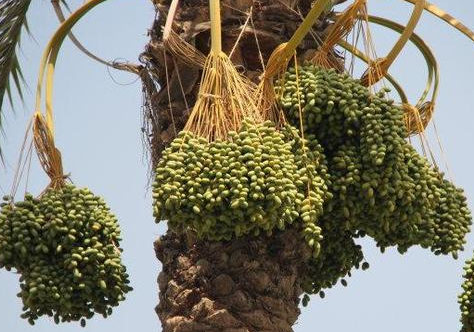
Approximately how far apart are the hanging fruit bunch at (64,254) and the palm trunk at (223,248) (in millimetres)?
394

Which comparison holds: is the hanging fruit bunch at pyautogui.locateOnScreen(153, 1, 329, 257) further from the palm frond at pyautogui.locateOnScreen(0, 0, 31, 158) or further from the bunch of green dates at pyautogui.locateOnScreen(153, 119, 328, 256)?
the palm frond at pyautogui.locateOnScreen(0, 0, 31, 158)

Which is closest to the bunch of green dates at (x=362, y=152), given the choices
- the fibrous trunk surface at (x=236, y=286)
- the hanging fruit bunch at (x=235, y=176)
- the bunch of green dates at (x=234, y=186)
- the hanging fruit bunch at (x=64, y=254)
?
the hanging fruit bunch at (x=235, y=176)

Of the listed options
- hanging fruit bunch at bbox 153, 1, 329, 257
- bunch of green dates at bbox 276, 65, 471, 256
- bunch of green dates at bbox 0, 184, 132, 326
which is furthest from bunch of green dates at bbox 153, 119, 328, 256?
bunch of green dates at bbox 0, 184, 132, 326

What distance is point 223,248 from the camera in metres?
9.27

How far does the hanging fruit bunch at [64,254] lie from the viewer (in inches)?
363

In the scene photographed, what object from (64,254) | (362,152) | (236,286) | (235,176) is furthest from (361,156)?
(64,254)

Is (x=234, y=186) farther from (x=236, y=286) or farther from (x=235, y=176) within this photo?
(x=236, y=286)

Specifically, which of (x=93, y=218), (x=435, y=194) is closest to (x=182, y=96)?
(x=93, y=218)

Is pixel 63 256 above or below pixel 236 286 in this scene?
above

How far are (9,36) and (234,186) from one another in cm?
356

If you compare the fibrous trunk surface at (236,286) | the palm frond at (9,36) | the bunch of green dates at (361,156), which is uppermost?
the palm frond at (9,36)

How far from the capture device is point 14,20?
37.5 feet

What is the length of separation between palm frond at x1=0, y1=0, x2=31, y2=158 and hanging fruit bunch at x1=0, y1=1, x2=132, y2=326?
214 cm

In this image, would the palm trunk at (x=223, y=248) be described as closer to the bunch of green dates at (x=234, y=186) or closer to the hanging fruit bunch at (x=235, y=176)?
the hanging fruit bunch at (x=235, y=176)
